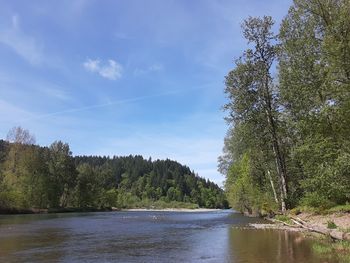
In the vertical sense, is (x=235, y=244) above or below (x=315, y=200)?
below

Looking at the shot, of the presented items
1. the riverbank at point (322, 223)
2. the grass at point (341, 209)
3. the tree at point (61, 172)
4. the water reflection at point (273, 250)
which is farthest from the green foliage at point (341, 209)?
the tree at point (61, 172)

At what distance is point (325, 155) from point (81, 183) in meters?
117

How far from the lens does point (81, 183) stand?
13662 cm

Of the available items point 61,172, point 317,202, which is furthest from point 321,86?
point 61,172

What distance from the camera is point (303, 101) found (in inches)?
1252

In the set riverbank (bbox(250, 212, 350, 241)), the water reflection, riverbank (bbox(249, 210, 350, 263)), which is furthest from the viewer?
riverbank (bbox(250, 212, 350, 241))

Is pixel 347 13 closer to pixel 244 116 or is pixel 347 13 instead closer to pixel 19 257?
pixel 244 116

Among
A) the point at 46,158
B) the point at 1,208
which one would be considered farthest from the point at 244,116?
the point at 46,158

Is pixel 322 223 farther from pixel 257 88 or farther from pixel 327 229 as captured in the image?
pixel 257 88

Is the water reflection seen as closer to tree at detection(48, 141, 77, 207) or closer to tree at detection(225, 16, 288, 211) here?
tree at detection(225, 16, 288, 211)

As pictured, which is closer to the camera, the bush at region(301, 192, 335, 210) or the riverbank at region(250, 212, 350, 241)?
the riverbank at region(250, 212, 350, 241)

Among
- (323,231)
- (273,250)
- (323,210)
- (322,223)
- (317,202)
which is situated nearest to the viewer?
(273,250)

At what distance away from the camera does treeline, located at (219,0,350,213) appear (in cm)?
2700

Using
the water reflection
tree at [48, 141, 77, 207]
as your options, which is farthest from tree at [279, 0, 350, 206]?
tree at [48, 141, 77, 207]
